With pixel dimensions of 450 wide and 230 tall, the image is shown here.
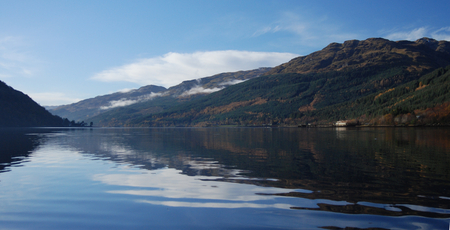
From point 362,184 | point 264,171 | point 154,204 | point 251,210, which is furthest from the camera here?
point 264,171

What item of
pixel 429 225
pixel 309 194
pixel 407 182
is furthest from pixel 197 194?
pixel 407 182

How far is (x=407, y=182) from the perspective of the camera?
17125 mm

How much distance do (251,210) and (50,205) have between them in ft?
33.8

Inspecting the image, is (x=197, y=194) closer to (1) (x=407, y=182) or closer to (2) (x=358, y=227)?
(2) (x=358, y=227)

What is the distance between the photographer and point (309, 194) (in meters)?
14.7

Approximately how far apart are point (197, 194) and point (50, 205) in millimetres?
7581

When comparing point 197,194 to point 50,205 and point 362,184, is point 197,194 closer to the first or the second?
point 50,205

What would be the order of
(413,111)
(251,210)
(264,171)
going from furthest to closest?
1. (413,111)
2. (264,171)
3. (251,210)

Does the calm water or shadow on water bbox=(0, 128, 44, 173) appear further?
shadow on water bbox=(0, 128, 44, 173)

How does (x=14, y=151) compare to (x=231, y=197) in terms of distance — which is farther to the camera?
(x=14, y=151)

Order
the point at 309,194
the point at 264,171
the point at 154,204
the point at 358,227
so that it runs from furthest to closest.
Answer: the point at 264,171, the point at 309,194, the point at 154,204, the point at 358,227

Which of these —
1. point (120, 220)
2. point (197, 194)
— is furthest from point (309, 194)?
point (120, 220)

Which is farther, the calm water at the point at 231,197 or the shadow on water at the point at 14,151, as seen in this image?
the shadow on water at the point at 14,151

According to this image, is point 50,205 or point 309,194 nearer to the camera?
point 50,205
